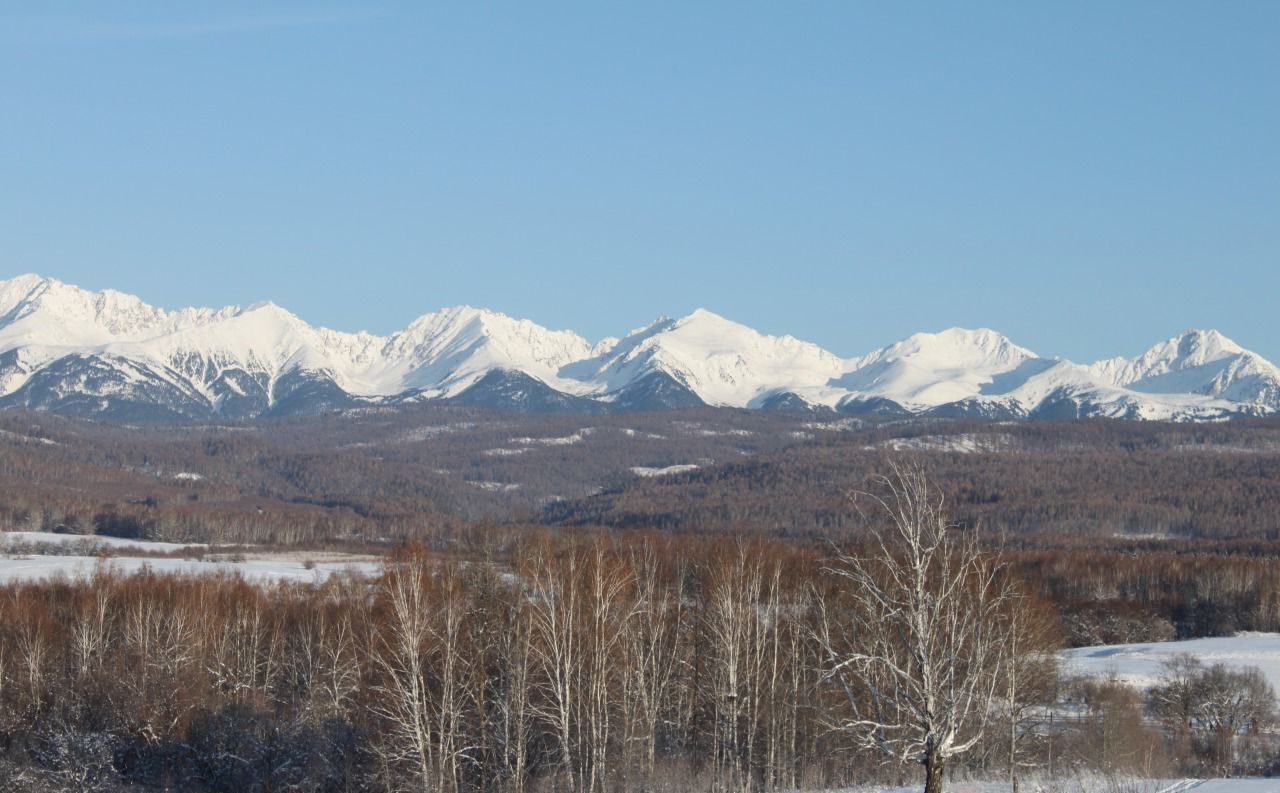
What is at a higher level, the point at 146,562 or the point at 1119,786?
the point at 1119,786

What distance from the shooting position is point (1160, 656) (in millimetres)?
94812

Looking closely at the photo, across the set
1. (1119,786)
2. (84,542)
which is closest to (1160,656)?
(1119,786)

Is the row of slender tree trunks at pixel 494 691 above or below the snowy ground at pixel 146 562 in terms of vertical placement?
above

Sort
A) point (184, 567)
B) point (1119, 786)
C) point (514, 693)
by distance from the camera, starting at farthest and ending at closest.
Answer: point (184, 567) → point (514, 693) → point (1119, 786)

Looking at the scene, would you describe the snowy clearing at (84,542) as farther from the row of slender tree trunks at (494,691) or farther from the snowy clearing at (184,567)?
the row of slender tree trunks at (494,691)

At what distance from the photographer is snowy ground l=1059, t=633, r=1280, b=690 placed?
274 feet

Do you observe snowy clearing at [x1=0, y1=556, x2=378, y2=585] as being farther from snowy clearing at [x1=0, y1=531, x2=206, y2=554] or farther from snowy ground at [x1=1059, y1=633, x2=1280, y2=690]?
snowy ground at [x1=1059, y1=633, x2=1280, y2=690]

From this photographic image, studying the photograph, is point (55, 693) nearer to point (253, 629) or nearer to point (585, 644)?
point (253, 629)

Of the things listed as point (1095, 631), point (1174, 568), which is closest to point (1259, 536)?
point (1174, 568)

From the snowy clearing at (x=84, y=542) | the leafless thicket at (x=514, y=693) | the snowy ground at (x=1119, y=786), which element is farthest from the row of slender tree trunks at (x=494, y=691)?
the snowy clearing at (x=84, y=542)

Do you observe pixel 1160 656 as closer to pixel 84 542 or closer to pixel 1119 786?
pixel 1119 786

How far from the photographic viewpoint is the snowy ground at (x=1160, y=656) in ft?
274

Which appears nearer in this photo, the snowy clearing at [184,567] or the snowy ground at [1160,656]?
the snowy ground at [1160,656]

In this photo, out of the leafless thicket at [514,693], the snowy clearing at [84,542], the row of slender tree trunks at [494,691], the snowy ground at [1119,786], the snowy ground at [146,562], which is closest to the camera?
the snowy ground at [1119,786]
